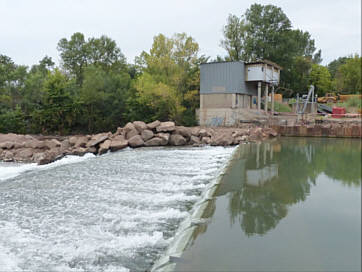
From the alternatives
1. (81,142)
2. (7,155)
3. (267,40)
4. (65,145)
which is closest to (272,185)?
(81,142)

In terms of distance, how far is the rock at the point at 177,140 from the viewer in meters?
17.1

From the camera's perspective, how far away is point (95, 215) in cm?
568

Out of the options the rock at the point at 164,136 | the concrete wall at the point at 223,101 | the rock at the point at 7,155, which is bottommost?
the rock at the point at 7,155

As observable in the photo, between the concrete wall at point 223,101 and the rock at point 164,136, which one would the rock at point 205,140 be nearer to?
the rock at point 164,136

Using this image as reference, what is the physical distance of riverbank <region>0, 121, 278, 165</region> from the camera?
1595cm

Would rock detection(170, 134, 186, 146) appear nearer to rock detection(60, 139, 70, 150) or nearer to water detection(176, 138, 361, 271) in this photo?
rock detection(60, 139, 70, 150)

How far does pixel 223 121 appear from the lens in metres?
21.8

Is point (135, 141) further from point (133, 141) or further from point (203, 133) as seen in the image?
point (203, 133)

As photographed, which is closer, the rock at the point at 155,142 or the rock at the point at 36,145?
the rock at the point at 155,142

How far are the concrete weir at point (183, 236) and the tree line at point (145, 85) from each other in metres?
17.5

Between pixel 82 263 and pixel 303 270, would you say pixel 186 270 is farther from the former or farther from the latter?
pixel 82 263

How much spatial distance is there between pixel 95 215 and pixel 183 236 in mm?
2158

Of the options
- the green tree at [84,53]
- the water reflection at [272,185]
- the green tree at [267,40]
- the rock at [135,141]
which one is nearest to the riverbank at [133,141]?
the rock at [135,141]

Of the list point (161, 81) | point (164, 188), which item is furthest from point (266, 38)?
point (164, 188)
